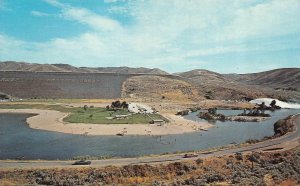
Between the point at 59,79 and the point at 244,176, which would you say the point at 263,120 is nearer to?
the point at 244,176

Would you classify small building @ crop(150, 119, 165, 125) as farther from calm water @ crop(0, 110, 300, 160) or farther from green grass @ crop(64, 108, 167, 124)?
calm water @ crop(0, 110, 300, 160)

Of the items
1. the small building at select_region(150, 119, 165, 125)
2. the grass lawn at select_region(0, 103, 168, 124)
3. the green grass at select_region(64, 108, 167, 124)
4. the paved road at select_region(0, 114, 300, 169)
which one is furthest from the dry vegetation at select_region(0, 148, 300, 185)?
the green grass at select_region(64, 108, 167, 124)

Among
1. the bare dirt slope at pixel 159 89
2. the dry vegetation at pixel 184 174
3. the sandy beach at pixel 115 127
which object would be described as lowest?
the dry vegetation at pixel 184 174

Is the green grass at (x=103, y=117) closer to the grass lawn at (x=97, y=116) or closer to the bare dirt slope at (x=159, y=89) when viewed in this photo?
the grass lawn at (x=97, y=116)

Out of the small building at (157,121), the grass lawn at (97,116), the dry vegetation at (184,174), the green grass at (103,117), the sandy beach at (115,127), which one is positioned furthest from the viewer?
the grass lawn at (97,116)

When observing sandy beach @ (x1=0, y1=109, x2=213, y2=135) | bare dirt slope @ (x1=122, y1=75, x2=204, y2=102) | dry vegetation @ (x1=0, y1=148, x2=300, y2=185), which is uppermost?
bare dirt slope @ (x1=122, y1=75, x2=204, y2=102)

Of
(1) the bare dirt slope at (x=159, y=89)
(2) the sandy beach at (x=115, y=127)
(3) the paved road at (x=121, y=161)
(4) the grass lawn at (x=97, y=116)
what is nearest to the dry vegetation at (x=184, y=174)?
(3) the paved road at (x=121, y=161)
